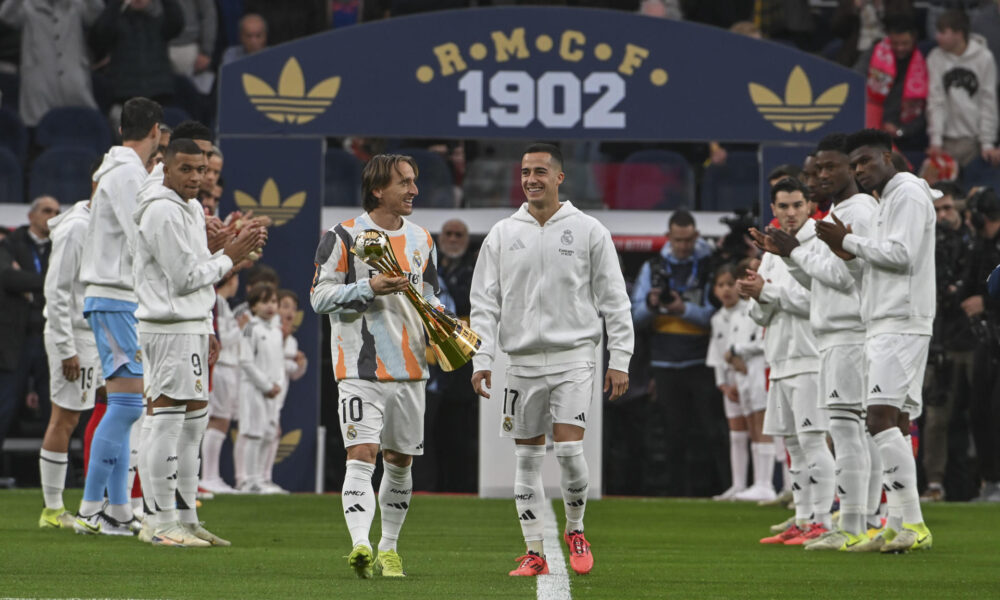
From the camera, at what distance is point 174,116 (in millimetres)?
16688

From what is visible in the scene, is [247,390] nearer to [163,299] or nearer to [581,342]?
[163,299]

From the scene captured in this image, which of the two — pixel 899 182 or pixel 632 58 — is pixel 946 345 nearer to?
pixel 632 58

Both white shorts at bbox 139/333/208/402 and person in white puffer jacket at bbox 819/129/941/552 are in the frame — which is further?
person in white puffer jacket at bbox 819/129/941/552

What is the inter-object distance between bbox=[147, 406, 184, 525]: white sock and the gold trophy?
1861 mm

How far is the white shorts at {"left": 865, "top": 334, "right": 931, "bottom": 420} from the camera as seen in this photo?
823 centimetres

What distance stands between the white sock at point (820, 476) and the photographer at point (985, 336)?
3.73 metres

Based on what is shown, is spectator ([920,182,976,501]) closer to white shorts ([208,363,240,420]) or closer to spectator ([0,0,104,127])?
white shorts ([208,363,240,420])

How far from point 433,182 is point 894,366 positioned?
8.22 meters

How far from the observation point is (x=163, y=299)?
8.13m

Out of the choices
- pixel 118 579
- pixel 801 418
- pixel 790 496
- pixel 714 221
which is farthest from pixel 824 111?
pixel 118 579

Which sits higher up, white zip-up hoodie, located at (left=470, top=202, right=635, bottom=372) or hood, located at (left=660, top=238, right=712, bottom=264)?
hood, located at (left=660, top=238, right=712, bottom=264)

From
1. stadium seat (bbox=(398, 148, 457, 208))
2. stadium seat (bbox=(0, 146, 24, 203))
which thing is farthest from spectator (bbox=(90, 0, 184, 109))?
stadium seat (bbox=(398, 148, 457, 208))

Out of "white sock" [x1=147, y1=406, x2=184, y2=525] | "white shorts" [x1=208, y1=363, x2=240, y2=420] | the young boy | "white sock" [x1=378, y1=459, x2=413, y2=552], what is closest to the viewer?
"white sock" [x1=378, y1=459, x2=413, y2=552]

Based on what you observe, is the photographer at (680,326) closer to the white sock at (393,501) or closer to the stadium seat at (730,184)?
the stadium seat at (730,184)
